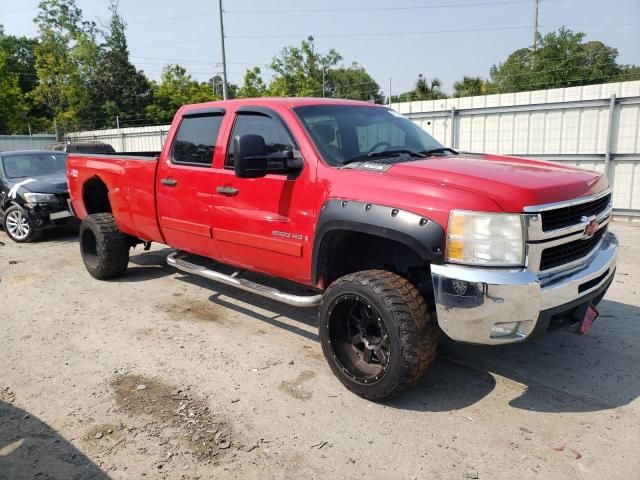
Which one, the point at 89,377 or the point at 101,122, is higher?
the point at 101,122

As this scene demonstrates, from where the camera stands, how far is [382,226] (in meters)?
3.16

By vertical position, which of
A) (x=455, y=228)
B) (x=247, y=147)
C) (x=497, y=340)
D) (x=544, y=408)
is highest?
(x=247, y=147)

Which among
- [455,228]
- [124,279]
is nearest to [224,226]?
[455,228]

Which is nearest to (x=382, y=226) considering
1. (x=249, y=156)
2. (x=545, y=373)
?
(x=249, y=156)

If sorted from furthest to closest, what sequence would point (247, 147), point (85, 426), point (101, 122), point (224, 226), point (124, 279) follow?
point (101, 122) < point (124, 279) < point (224, 226) < point (247, 147) < point (85, 426)

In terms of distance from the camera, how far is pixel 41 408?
3.38 metres

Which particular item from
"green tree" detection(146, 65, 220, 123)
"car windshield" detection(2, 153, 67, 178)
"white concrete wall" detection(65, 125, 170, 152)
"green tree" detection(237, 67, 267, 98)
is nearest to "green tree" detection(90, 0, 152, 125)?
"green tree" detection(146, 65, 220, 123)

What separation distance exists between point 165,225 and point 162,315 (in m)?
0.89

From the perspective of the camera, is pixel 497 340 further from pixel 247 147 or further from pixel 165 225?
pixel 165 225

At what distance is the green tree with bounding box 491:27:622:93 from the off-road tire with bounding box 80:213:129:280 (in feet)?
126

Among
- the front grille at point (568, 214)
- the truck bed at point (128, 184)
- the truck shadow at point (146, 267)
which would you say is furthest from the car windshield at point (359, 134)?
the truck shadow at point (146, 267)

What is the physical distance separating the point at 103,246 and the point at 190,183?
6.40 ft

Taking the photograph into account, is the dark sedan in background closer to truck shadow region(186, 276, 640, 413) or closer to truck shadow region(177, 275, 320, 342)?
truck shadow region(177, 275, 320, 342)

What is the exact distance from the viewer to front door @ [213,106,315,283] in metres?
3.76
